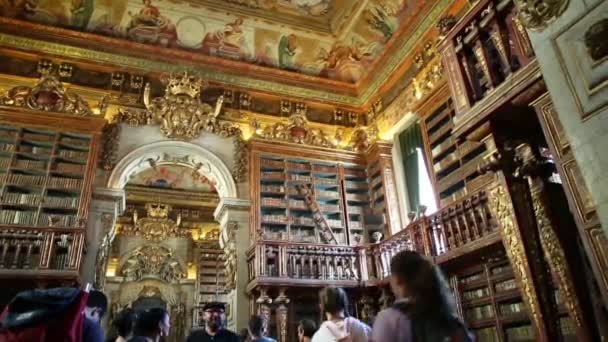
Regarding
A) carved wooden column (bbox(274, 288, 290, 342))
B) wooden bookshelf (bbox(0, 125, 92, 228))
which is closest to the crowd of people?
carved wooden column (bbox(274, 288, 290, 342))

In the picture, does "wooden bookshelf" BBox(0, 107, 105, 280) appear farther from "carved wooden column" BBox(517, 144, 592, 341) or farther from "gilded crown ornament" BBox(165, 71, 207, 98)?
"carved wooden column" BBox(517, 144, 592, 341)

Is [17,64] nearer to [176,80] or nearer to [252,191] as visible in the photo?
[176,80]

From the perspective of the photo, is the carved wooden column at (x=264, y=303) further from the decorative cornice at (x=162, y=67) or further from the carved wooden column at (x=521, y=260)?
the decorative cornice at (x=162, y=67)

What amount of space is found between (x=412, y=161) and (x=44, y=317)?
7.02m

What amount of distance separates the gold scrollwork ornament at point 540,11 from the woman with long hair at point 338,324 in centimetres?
177

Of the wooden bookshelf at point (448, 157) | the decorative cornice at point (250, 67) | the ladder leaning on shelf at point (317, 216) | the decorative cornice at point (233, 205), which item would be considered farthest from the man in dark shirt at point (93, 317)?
the decorative cornice at point (250, 67)

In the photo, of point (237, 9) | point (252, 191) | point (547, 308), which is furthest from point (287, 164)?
point (547, 308)

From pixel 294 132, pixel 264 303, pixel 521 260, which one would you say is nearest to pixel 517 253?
pixel 521 260

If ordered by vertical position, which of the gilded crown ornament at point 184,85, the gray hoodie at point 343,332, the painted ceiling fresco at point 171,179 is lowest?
the gray hoodie at point 343,332

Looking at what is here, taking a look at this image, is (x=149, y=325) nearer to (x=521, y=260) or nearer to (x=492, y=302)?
(x=521, y=260)

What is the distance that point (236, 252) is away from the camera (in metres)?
7.20

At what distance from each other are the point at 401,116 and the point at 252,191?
3.13 m

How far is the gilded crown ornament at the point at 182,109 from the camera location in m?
7.77

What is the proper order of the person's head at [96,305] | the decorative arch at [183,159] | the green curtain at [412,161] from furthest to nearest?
the green curtain at [412,161]
the decorative arch at [183,159]
the person's head at [96,305]
